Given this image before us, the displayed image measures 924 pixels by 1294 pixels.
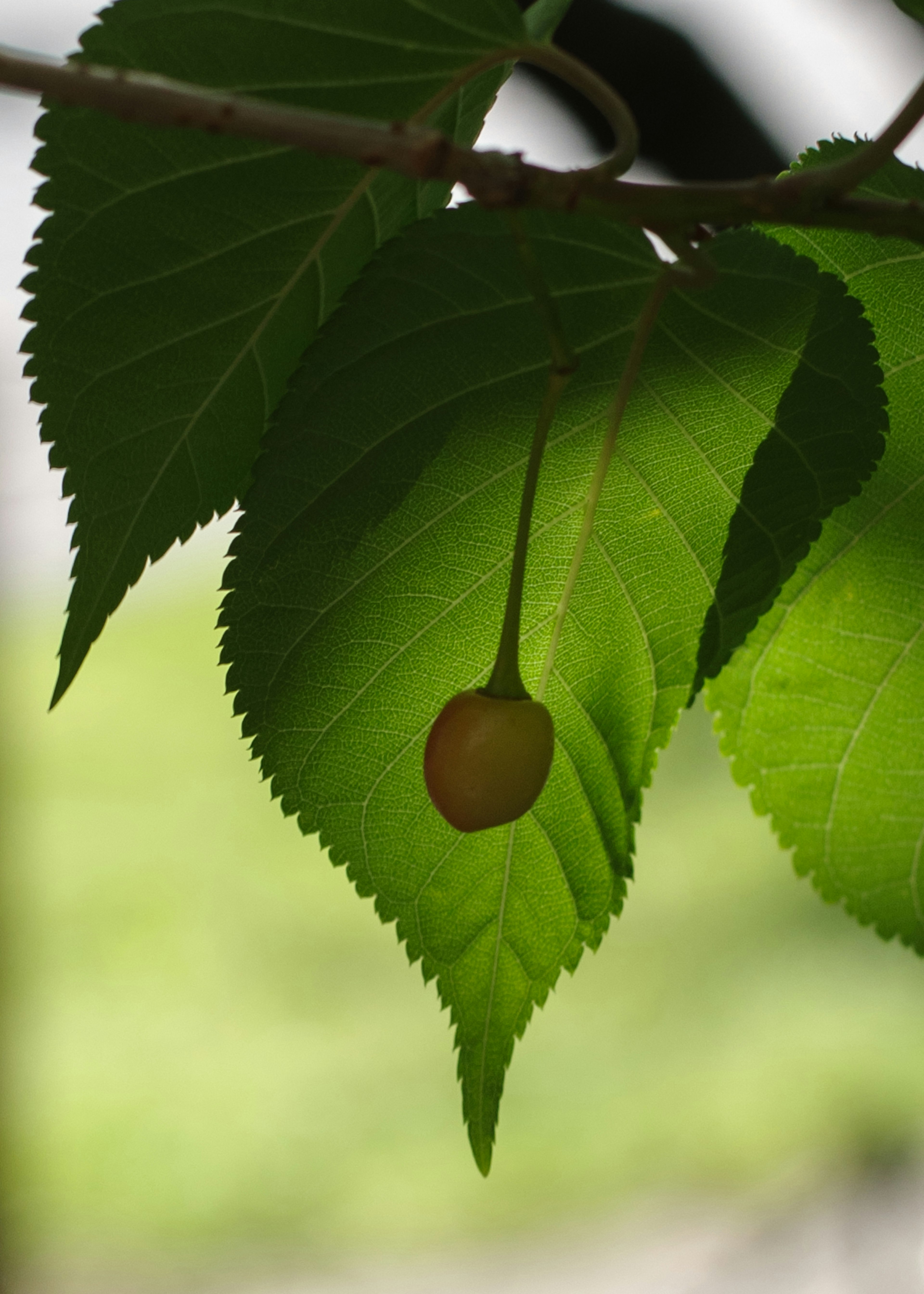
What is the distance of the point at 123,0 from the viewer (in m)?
0.43

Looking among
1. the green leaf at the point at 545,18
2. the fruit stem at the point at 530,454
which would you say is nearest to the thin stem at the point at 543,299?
the fruit stem at the point at 530,454

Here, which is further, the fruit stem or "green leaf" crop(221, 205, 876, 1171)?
"green leaf" crop(221, 205, 876, 1171)

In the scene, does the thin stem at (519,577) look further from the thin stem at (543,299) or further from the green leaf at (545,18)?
the green leaf at (545,18)

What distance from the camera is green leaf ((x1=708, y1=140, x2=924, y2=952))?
1.79 ft

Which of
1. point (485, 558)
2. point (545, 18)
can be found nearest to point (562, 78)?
point (545, 18)

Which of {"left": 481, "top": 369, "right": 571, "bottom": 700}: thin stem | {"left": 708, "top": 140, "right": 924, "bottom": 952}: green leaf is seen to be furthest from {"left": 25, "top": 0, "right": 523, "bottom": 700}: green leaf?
{"left": 708, "top": 140, "right": 924, "bottom": 952}: green leaf

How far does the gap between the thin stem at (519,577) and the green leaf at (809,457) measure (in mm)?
92

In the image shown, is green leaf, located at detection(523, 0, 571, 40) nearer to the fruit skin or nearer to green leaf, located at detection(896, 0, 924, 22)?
green leaf, located at detection(896, 0, 924, 22)

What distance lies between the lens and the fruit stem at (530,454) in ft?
1.19

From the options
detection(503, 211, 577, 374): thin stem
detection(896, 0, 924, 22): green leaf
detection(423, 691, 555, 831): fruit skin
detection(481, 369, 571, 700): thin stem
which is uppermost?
detection(896, 0, 924, 22): green leaf

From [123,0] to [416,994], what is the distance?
393 centimetres

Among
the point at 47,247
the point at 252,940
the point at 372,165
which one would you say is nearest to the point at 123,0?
the point at 47,247

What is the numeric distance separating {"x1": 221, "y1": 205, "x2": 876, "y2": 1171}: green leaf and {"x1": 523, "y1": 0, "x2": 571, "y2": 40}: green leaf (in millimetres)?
73

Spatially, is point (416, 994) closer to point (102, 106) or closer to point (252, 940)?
point (252, 940)
